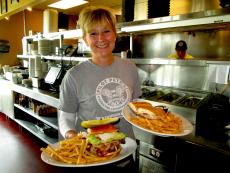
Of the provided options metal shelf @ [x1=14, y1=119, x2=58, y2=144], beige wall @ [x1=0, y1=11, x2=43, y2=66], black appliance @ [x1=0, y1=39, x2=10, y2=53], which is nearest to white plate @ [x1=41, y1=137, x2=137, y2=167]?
metal shelf @ [x1=14, y1=119, x2=58, y2=144]

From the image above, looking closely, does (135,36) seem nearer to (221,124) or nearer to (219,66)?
(219,66)

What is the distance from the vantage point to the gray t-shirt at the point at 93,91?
1312 millimetres

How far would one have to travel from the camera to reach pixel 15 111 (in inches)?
179

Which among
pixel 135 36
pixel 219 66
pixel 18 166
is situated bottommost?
pixel 18 166

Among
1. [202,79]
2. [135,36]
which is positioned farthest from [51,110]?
[202,79]

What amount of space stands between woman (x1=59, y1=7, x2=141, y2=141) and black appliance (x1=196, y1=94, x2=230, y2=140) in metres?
0.77

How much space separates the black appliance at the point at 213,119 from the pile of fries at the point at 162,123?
520mm

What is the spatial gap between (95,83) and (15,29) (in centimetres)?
616

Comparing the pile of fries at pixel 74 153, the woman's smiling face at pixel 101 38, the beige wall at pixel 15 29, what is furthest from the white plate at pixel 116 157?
the beige wall at pixel 15 29

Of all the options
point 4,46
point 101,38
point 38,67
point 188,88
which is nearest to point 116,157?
point 101,38

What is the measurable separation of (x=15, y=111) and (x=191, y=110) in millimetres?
3879

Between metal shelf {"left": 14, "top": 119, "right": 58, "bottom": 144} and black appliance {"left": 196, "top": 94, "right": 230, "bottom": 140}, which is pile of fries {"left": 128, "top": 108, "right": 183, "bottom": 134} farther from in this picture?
metal shelf {"left": 14, "top": 119, "right": 58, "bottom": 144}

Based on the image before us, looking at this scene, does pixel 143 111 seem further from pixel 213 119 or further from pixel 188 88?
pixel 188 88

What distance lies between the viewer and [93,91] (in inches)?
51.9
